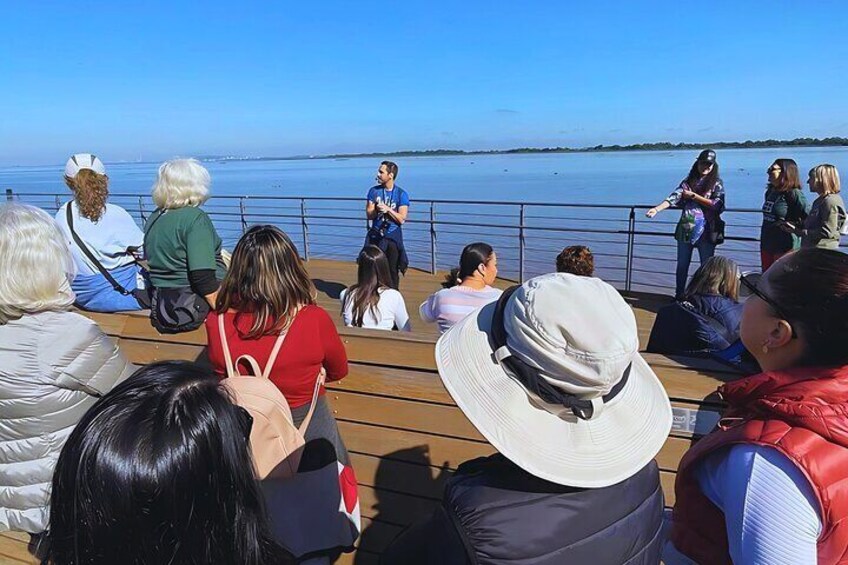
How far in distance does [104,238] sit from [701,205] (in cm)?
504

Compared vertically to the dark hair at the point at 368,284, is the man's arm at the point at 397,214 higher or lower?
higher

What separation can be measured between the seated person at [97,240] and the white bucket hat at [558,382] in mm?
2350

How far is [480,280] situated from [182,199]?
156 centimetres

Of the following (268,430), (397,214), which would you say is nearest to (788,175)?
→ (397,214)

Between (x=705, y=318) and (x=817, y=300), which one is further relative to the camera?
(x=705, y=318)

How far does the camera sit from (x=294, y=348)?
1844 millimetres

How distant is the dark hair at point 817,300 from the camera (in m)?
1.05

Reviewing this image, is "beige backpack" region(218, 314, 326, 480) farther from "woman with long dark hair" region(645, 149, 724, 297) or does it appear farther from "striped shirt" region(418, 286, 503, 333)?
"woman with long dark hair" region(645, 149, 724, 297)

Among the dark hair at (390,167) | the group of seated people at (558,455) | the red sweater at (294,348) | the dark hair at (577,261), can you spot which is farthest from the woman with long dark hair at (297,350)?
the dark hair at (390,167)

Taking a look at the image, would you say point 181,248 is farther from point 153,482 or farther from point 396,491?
point 153,482

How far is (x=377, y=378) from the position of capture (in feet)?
7.02

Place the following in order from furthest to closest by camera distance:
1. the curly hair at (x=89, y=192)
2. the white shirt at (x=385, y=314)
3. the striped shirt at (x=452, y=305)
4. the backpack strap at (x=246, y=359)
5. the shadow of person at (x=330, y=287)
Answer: the shadow of person at (x=330, y=287) < the white shirt at (x=385, y=314) < the striped shirt at (x=452, y=305) < the curly hair at (x=89, y=192) < the backpack strap at (x=246, y=359)

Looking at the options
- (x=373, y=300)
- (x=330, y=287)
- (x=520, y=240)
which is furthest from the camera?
(x=520, y=240)

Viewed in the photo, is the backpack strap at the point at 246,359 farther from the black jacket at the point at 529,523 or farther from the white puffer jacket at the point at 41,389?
the black jacket at the point at 529,523
